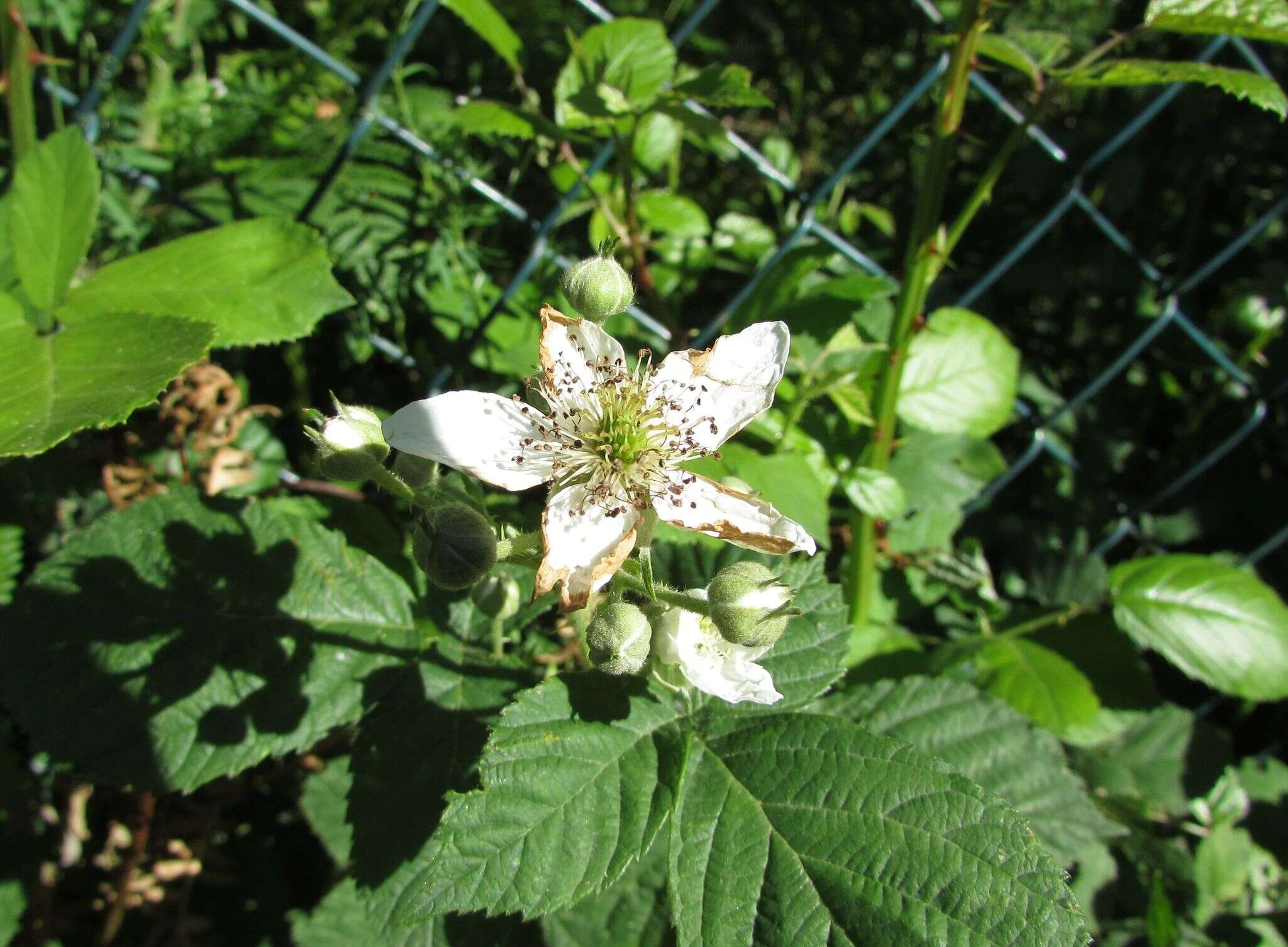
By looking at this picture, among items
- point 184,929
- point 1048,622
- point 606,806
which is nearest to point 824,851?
point 606,806

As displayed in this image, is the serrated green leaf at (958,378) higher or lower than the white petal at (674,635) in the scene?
higher

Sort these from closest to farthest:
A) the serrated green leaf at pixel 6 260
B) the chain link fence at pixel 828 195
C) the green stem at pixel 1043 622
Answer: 1. the serrated green leaf at pixel 6 260
2. the chain link fence at pixel 828 195
3. the green stem at pixel 1043 622

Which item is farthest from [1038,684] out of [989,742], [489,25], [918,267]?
[489,25]

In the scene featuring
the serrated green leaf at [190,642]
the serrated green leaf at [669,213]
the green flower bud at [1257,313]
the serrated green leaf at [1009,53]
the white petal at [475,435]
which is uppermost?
the serrated green leaf at [1009,53]

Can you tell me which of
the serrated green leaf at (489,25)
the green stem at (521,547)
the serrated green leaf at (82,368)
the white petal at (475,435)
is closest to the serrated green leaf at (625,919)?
the green stem at (521,547)

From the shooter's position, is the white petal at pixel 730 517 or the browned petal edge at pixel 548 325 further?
the browned petal edge at pixel 548 325

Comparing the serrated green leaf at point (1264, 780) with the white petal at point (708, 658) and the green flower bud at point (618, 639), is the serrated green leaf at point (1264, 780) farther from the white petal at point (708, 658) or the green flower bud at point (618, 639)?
the green flower bud at point (618, 639)

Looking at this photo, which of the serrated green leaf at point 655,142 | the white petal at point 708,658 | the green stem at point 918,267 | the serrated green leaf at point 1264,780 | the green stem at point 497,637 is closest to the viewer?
the white petal at point 708,658
